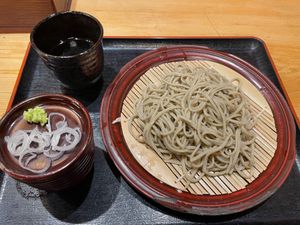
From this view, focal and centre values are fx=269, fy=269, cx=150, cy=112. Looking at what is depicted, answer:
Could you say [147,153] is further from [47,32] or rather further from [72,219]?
[47,32]

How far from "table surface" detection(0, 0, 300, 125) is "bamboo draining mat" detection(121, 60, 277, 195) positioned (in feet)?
1.24

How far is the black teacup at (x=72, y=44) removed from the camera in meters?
1.26

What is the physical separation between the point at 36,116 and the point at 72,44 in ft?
1.70

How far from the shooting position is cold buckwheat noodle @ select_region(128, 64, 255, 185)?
1205mm

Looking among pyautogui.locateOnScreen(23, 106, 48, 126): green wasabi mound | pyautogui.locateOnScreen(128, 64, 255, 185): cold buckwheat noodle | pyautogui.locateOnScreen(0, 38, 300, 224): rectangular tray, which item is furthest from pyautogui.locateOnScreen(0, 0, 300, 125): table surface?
pyautogui.locateOnScreen(0, 38, 300, 224): rectangular tray

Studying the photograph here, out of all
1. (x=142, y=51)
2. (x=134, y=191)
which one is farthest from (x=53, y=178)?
(x=142, y=51)

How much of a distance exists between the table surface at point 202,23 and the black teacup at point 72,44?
1.31ft

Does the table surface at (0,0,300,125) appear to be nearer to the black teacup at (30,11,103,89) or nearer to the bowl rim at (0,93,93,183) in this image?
A: the black teacup at (30,11,103,89)

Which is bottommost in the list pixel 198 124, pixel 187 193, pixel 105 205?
pixel 105 205

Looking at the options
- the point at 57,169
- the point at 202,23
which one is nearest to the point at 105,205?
the point at 57,169

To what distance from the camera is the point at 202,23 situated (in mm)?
1953

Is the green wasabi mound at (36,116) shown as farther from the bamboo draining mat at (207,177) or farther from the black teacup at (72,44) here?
the bamboo draining mat at (207,177)

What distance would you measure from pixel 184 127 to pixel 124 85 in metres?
0.39

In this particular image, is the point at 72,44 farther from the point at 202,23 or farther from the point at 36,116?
the point at 202,23
